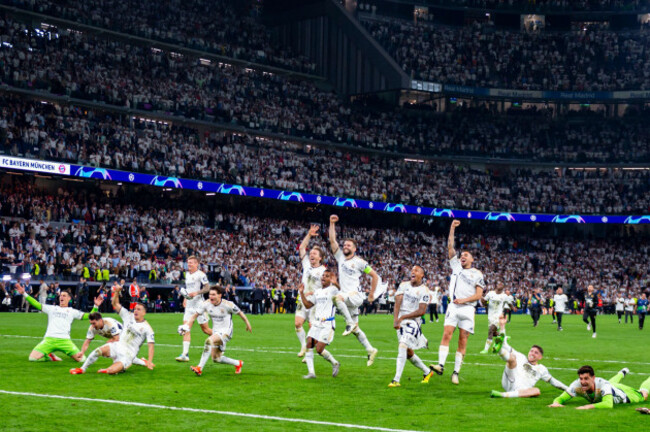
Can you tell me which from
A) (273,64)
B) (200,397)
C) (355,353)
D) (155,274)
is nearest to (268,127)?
(273,64)

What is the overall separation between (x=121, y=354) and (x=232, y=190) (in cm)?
4259

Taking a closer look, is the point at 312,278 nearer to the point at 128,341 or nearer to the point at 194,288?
the point at 194,288

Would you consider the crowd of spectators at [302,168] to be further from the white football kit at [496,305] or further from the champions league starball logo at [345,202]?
the white football kit at [496,305]

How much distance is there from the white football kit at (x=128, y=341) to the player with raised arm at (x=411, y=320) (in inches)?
198

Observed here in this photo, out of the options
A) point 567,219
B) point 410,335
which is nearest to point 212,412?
point 410,335

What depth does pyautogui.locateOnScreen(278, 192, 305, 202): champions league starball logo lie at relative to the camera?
203 ft

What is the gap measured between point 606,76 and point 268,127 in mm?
35029

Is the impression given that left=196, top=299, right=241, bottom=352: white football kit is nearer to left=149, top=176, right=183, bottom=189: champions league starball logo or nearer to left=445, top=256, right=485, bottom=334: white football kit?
left=445, top=256, right=485, bottom=334: white football kit

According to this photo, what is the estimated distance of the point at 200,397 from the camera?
45.2ft

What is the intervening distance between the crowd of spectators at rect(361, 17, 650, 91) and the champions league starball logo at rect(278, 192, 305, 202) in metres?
20.5

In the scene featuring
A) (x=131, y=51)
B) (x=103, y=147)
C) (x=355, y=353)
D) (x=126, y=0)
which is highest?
(x=126, y=0)

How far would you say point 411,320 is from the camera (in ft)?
52.0

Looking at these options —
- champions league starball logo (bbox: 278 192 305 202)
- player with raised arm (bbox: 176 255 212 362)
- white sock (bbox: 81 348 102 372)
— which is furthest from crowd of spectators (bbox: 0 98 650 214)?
white sock (bbox: 81 348 102 372)

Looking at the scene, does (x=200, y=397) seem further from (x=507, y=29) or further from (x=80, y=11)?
(x=507, y=29)
